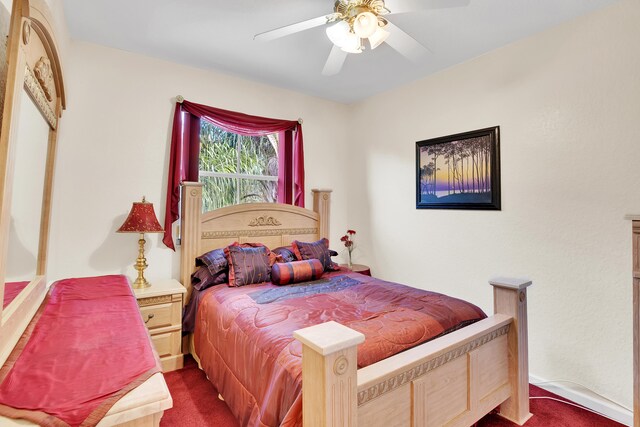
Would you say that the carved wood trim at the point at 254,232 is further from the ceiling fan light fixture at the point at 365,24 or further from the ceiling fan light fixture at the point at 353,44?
the ceiling fan light fixture at the point at 365,24

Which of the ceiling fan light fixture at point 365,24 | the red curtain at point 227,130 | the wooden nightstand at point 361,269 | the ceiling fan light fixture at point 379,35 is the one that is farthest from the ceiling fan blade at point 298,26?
the wooden nightstand at point 361,269

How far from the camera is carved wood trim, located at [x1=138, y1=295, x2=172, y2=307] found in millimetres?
2393

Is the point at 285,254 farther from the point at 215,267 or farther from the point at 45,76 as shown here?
the point at 45,76

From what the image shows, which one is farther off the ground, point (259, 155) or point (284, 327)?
point (259, 155)

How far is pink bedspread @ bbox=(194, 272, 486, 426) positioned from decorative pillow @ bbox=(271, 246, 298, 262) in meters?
0.45

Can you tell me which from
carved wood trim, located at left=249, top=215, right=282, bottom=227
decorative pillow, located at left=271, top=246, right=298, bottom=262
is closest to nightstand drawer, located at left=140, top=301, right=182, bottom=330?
decorative pillow, located at left=271, top=246, right=298, bottom=262

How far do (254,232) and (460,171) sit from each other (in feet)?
7.02

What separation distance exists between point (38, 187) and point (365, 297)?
2.09 metres

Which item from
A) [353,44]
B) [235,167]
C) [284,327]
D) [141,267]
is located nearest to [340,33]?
[353,44]

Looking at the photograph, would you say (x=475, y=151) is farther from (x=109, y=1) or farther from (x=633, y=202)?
(x=109, y=1)

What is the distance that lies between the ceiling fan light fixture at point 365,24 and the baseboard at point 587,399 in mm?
2805

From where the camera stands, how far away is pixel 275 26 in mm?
2377

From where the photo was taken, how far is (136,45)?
267cm

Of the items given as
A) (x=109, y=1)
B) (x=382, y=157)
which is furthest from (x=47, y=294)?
(x=382, y=157)
